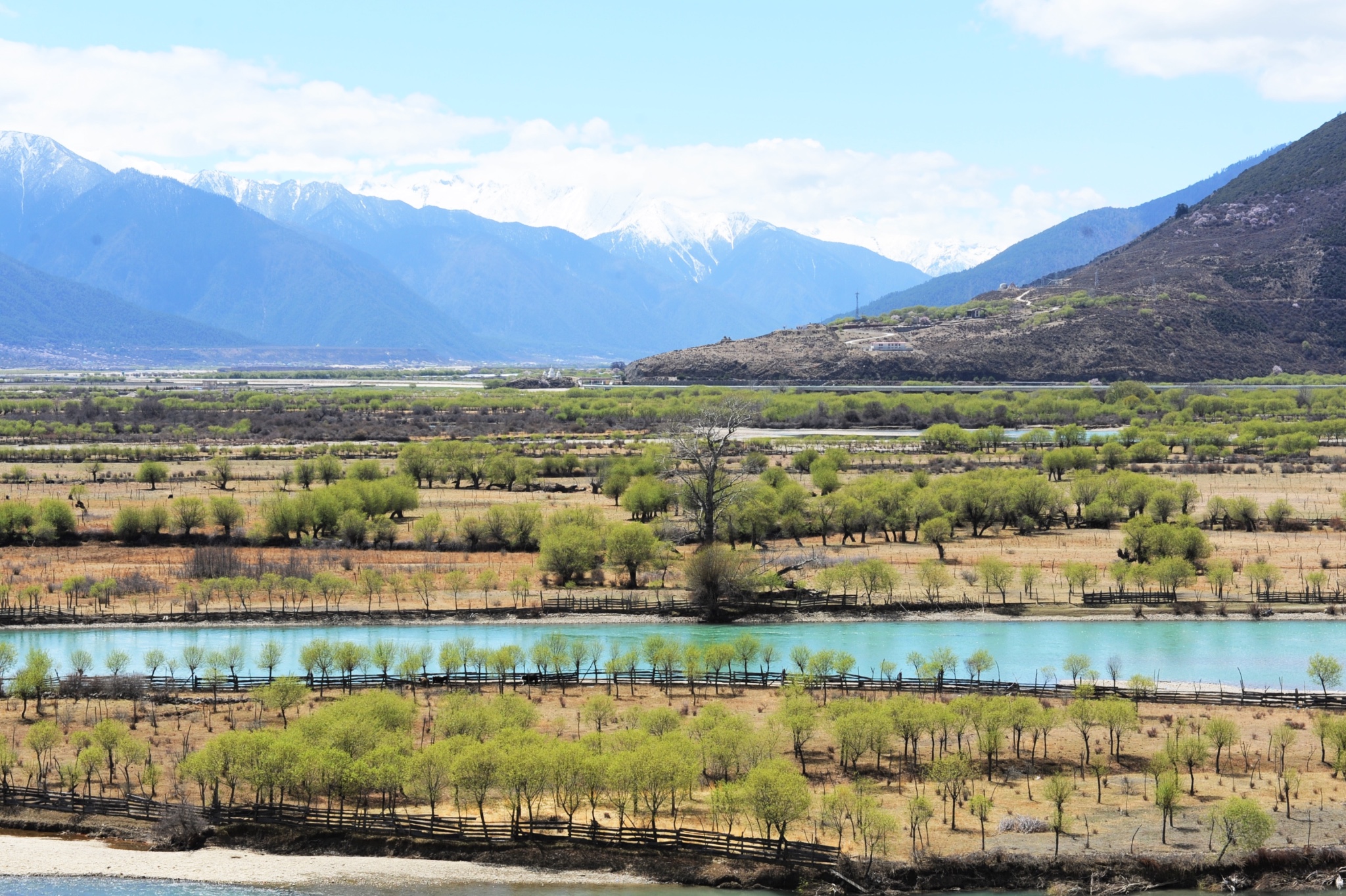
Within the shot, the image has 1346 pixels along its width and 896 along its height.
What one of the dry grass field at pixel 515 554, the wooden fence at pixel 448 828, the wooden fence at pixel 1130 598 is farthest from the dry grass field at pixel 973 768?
the dry grass field at pixel 515 554

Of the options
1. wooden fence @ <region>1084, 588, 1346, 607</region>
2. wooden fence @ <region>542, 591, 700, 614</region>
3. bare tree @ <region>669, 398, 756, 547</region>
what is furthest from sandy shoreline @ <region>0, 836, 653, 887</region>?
wooden fence @ <region>1084, 588, 1346, 607</region>

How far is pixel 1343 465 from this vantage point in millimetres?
98438

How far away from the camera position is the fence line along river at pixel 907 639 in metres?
47.2

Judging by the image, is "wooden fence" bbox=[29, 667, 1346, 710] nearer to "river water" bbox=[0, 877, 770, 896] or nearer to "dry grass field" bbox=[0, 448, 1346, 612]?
"river water" bbox=[0, 877, 770, 896]

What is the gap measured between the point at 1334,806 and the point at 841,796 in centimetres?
1245

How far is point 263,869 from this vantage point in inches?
1169

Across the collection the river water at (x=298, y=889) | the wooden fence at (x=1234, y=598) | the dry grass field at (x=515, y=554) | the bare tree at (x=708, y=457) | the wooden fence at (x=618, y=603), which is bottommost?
the river water at (x=298, y=889)

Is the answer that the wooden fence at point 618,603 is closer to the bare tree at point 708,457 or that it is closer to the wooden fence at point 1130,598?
the bare tree at point 708,457

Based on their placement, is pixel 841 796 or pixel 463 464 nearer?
pixel 841 796

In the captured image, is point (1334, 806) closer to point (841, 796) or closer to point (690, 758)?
point (841, 796)

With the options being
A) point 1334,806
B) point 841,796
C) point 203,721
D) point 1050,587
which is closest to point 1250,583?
point 1050,587

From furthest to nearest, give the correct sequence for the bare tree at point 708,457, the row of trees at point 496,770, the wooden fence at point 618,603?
the bare tree at point 708,457 → the wooden fence at point 618,603 → the row of trees at point 496,770

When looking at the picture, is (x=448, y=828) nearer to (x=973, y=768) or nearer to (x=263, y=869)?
(x=263, y=869)

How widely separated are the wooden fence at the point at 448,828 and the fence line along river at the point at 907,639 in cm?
1369
